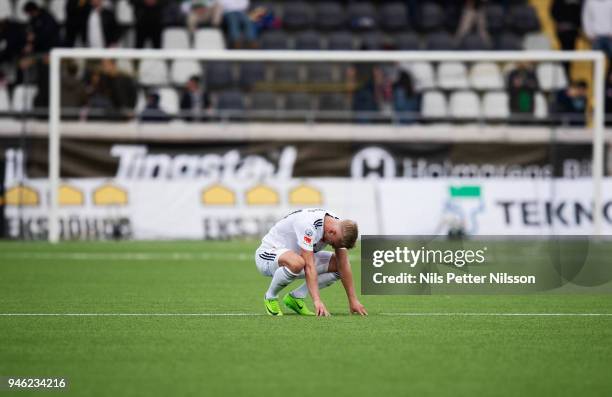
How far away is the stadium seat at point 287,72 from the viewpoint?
82.6 ft

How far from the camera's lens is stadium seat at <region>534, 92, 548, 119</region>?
2581 cm

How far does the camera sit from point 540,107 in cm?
2589

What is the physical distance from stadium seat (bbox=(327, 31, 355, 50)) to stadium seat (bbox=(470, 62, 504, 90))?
4.37 metres

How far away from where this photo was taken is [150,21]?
27.8 m

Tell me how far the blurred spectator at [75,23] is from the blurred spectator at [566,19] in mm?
11400

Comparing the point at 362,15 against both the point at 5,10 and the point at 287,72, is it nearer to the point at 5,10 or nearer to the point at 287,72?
the point at 287,72

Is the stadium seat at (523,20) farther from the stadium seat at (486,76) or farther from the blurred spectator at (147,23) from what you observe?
the blurred spectator at (147,23)

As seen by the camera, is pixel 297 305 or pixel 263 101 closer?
pixel 297 305

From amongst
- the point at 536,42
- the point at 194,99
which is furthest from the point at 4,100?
the point at 536,42

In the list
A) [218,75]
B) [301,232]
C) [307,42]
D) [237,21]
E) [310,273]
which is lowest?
[310,273]

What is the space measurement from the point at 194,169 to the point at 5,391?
1765 centimetres

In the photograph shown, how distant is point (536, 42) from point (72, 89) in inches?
461

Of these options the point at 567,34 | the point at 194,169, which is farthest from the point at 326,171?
the point at 567,34

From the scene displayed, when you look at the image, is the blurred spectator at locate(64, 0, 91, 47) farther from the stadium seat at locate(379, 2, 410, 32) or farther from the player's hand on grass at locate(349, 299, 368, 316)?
the player's hand on grass at locate(349, 299, 368, 316)
